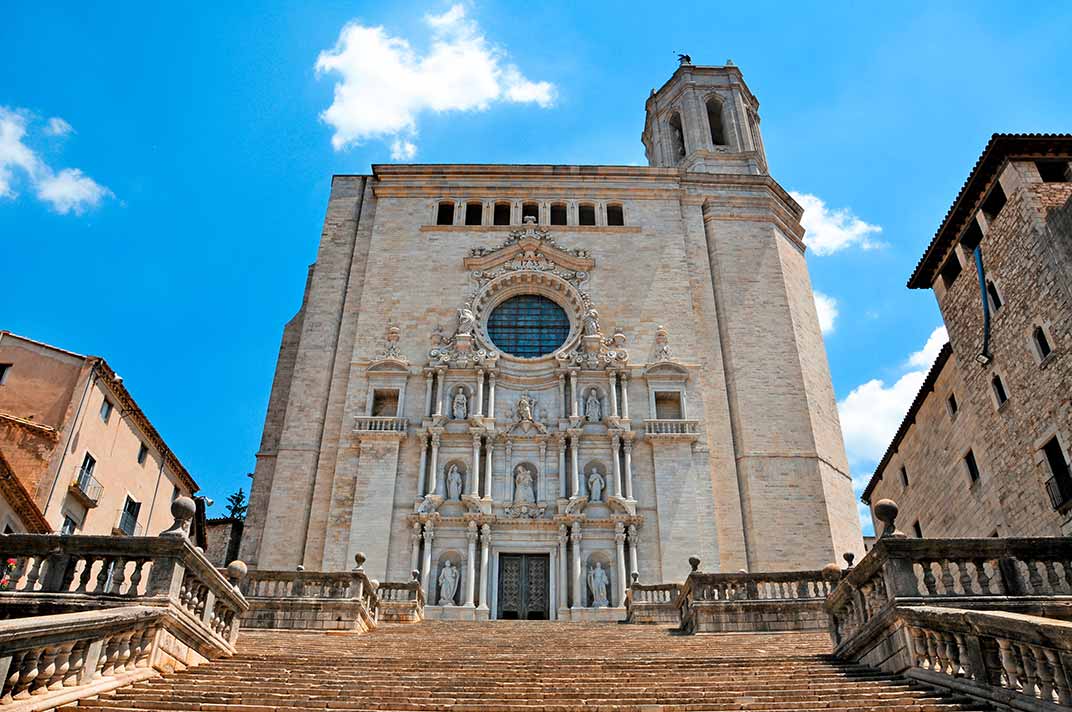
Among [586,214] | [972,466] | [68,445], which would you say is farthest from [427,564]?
[972,466]

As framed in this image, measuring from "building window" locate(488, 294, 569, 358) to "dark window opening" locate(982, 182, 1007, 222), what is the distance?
39.7 ft

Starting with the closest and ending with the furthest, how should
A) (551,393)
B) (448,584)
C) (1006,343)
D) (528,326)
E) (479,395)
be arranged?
(1006,343) → (448,584) → (479,395) → (551,393) → (528,326)

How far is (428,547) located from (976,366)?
14929 mm

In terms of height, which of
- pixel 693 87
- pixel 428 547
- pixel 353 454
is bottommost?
pixel 428 547

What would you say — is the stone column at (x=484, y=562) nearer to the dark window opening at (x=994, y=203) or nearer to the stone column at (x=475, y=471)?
the stone column at (x=475, y=471)

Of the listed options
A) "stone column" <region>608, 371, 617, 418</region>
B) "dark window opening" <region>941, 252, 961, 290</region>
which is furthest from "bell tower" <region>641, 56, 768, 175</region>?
"stone column" <region>608, 371, 617, 418</region>

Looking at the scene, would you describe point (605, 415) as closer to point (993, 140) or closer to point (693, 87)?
point (993, 140)

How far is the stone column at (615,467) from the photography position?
21766 mm

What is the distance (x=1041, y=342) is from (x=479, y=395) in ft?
46.0

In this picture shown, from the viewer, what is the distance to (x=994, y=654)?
6363 mm

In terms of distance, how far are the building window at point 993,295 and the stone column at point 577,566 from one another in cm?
1167

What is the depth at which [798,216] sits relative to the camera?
3025 cm

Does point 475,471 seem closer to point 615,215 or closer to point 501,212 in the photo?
point 501,212

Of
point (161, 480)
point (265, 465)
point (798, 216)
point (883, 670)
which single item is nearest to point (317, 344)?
point (265, 465)
